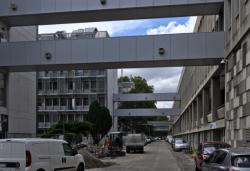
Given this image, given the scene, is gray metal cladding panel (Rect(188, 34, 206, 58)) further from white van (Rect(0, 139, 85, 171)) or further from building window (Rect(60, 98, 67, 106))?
building window (Rect(60, 98, 67, 106))

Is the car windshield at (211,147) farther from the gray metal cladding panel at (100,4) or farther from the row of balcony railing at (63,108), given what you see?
the row of balcony railing at (63,108)

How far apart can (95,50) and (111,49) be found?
109 cm

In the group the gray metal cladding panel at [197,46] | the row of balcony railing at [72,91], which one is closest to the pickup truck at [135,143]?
the gray metal cladding panel at [197,46]

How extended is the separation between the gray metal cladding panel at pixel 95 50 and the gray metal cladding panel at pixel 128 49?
4.44 ft

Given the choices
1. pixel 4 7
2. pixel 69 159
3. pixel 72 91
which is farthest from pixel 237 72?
pixel 72 91

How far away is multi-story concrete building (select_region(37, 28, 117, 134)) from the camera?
365 feet

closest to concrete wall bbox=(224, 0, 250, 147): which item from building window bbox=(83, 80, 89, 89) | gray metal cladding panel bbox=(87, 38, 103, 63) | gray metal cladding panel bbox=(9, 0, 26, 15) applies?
gray metal cladding panel bbox=(87, 38, 103, 63)

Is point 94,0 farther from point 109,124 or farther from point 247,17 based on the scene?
point 109,124

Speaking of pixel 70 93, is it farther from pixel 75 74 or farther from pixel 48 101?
pixel 48 101

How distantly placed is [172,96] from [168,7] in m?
83.6

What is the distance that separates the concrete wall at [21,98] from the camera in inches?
1727

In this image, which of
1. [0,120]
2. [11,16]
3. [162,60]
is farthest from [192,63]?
[0,120]

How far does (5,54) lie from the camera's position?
3559 centimetres

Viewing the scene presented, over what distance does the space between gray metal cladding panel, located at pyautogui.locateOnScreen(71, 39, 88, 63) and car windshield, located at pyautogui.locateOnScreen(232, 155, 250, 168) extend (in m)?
21.5
